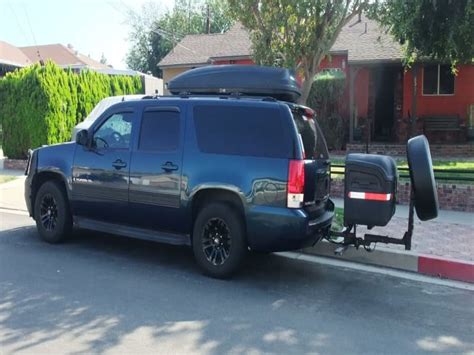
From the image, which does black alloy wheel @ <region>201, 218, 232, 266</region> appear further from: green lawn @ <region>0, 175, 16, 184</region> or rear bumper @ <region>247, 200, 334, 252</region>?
green lawn @ <region>0, 175, 16, 184</region>

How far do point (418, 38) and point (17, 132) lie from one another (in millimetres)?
11124

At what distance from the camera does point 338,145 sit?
1716 cm

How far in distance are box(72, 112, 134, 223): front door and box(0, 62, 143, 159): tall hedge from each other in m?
8.75

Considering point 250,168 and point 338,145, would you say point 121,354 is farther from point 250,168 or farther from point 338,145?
point 338,145

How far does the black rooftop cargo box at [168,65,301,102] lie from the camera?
6.27 m

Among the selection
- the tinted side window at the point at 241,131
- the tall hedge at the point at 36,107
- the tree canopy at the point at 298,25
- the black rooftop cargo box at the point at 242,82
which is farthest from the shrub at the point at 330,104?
the tinted side window at the point at 241,131

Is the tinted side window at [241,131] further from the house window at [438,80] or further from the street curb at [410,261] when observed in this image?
the house window at [438,80]

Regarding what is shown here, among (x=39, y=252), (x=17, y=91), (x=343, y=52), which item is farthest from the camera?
(x=343, y=52)

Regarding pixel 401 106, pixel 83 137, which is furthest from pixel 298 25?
pixel 401 106

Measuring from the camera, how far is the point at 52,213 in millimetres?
7160

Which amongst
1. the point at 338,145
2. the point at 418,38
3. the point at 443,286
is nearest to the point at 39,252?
the point at 443,286

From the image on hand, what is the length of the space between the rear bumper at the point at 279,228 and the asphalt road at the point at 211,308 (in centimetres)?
48

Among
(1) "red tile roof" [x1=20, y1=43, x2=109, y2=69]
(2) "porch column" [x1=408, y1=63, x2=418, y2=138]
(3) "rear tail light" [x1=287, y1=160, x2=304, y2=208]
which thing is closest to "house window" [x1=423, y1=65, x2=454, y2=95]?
(2) "porch column" [x1=408, y1=63, x2=418, y2=138]

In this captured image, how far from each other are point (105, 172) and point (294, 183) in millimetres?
2547
